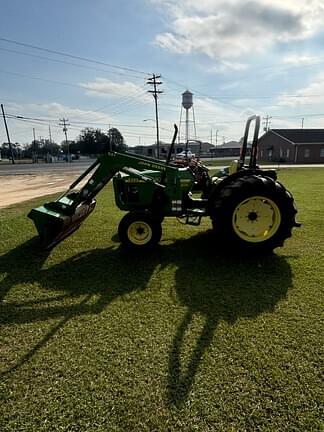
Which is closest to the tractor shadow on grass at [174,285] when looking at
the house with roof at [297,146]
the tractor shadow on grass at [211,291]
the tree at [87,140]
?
the tractor shadow on grass at [211,291]

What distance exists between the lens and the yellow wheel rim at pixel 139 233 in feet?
16.3

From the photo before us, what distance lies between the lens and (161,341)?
9.10 feet

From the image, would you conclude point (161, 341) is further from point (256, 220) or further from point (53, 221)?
point (53, 221)

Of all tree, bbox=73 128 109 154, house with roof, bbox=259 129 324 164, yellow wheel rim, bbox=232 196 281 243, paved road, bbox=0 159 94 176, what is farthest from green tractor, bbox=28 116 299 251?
tree, bbox=73 128 109 154

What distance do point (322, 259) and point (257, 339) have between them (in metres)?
A: 2.51

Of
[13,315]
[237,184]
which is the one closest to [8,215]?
[13,315]

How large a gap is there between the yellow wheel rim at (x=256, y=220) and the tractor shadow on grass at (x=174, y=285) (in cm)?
Result: 36

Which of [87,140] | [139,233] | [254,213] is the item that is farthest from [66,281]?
[87,140]

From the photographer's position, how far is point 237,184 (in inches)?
181

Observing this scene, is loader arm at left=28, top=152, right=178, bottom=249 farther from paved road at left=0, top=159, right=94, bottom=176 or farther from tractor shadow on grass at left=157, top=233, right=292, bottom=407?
paved road at left=0, top=159, right=94, bottom=176

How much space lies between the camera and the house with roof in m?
43.9

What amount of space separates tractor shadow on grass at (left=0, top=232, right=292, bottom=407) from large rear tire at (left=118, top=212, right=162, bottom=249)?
19cm

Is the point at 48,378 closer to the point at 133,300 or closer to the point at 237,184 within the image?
the point at 133,300

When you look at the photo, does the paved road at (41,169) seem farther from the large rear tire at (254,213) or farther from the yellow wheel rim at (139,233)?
the large rear tire at (254,213)
